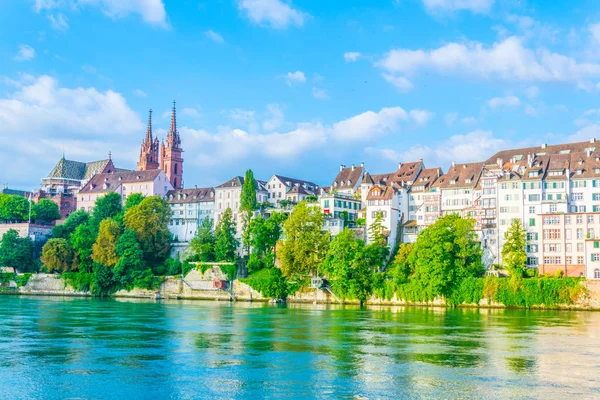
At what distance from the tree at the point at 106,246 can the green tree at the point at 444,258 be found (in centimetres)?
4059

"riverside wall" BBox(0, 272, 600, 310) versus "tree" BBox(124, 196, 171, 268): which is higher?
"tree" BBox(124, 196, 171, 268)

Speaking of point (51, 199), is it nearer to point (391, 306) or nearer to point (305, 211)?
point (305, 211)

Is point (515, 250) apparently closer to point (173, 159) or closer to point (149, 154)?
point (173, 159)

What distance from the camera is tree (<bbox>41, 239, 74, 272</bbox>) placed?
317ft

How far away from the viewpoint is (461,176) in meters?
89.6

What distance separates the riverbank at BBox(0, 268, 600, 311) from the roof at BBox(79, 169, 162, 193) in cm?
2920

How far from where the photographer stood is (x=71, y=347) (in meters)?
36.0

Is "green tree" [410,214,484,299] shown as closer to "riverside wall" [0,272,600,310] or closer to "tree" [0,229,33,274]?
"riverside wall" [0,272,600,310]

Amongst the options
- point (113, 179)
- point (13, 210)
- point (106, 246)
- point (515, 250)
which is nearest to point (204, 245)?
point (106, 246)

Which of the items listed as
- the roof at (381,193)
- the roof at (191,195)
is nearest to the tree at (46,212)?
the roof at (191,195)

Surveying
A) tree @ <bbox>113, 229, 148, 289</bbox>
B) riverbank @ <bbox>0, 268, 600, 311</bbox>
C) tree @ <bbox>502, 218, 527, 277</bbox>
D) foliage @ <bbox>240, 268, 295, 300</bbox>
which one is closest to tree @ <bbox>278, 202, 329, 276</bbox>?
foliage @ <bbox>240, 268, 295, 300</bbox>

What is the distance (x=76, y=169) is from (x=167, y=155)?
718 inches

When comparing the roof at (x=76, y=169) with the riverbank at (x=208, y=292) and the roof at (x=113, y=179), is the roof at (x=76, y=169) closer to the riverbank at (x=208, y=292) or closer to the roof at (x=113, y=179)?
the roof at (x=113, y=179)

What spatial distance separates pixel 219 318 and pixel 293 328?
10.3 metres
